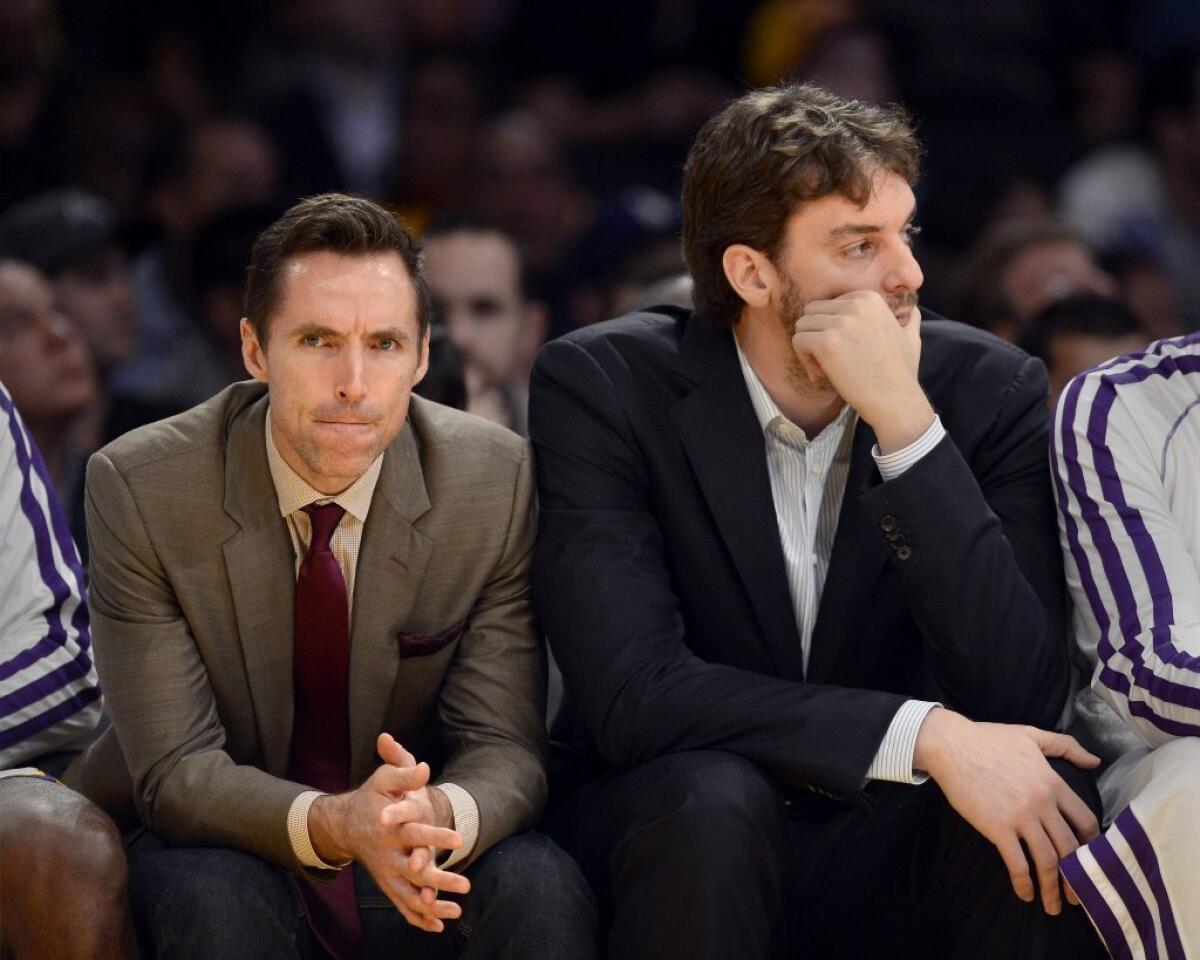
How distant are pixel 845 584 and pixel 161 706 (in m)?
1.03

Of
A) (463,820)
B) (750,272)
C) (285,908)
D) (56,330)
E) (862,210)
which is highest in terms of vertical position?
(862,210)

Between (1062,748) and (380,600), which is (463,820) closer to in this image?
(380,600)

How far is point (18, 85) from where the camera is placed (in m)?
5.93

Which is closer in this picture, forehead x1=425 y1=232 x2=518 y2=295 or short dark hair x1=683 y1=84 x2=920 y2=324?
short dark hair x1=683 y1=84 x2=920 y2=324

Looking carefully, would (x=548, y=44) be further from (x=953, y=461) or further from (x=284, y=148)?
(x=953, y=461)

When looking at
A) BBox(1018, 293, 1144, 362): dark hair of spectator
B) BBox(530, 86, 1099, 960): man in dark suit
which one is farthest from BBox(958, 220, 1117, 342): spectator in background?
BBox(530, 86, 1099, 960): man in dark suit

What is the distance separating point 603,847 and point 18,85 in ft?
12.9

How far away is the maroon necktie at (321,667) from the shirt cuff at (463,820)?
29 centimetres

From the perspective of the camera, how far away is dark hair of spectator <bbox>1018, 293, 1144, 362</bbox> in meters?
4.41

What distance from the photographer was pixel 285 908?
107 inches

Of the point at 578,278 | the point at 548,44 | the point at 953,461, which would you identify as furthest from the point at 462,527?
the point at 548,44

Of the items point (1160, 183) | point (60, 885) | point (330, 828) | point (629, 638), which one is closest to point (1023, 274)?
point (1160, 183)

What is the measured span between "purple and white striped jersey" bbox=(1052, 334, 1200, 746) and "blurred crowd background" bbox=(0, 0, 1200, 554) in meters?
1.96

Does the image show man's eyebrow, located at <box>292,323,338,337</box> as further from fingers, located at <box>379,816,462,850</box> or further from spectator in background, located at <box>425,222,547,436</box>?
spectator in background, located at <box>425,222,547,436</box>
